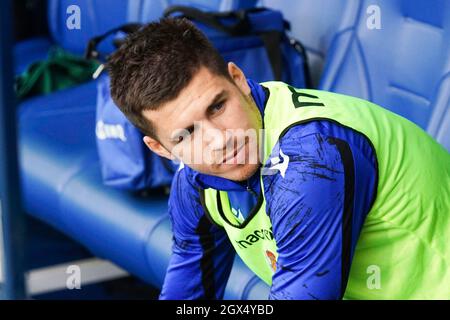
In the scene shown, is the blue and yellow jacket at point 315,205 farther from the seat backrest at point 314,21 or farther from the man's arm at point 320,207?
the seat backrest at point 314,21

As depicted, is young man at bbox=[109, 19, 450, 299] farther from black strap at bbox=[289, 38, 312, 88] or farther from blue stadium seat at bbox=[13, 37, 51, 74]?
blue stadium seat at bbox=[13, 37, 51, 74]

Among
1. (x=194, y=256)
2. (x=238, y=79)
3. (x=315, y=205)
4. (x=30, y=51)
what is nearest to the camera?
(x=315, y=205)

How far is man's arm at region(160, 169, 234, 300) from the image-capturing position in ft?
5.36

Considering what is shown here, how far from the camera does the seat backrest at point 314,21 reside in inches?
98.0

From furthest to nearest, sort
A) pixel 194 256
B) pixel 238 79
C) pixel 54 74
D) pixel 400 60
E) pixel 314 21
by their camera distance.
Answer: pixel 54 74
pixel 314 21
pixel 400 60
pixel 194 256
pixel 238 79

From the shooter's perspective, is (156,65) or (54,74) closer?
(156,65)

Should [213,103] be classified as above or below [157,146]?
above

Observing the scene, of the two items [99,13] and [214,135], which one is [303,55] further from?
[214,135]

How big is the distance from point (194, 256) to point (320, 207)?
0.45m

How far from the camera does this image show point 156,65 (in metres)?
1.31

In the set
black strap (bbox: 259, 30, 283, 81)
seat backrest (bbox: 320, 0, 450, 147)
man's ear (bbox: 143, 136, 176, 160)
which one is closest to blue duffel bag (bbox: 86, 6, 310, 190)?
black strap (bbox: 259, 30, 283, 81)

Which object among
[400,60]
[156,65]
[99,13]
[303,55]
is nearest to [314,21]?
[303,55]

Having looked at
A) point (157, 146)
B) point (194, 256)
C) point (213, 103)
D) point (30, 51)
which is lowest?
point (30, 51)
